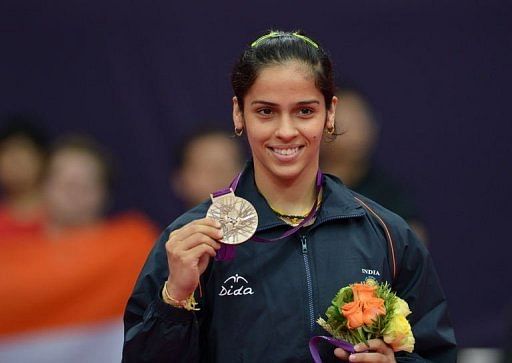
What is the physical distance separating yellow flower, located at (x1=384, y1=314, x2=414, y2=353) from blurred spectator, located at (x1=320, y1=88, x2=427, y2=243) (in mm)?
1959

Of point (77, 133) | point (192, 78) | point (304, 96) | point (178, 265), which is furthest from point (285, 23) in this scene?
point (178, 265)

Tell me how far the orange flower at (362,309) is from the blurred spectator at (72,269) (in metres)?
2.56

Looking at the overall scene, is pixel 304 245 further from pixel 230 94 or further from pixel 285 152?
pixel 230 94

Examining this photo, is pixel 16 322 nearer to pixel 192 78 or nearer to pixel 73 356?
pixel 73 356

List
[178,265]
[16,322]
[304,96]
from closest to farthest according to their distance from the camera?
[178,265]
[304,96]
[16,322]

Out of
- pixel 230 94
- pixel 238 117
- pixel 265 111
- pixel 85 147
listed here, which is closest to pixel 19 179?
pixel 85 147

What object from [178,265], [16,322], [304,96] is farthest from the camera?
[16,322]

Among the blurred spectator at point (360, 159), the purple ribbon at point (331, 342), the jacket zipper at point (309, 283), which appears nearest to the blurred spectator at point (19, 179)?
the blurred spectator at point (360, 159)

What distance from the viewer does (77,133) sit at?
16.8 feet

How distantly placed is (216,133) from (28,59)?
3.10 feet

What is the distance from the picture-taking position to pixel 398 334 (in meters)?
2.70

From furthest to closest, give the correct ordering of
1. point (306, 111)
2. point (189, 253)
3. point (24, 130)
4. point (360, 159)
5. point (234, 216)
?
1. point (24, 130)
2. point (360, 159)
3. point (306, 111)
4. point (234, 216)
5. point (189, 253)

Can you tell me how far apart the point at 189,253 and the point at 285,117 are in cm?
45

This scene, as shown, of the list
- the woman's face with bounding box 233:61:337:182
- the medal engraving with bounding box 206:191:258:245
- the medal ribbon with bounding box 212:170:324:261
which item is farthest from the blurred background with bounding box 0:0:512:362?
the medal engraving with bounding box 206:191:258:245
